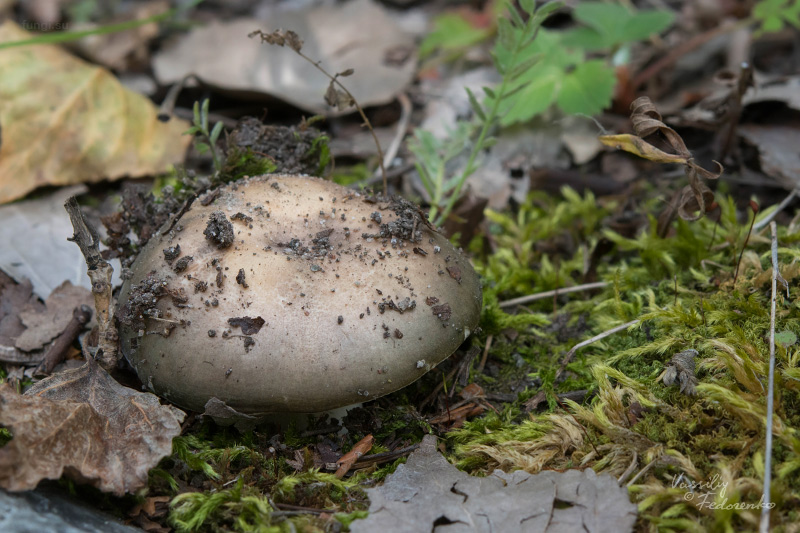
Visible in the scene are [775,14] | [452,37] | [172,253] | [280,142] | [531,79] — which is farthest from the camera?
[452,37]

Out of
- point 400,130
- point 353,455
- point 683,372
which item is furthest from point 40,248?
point 683,372

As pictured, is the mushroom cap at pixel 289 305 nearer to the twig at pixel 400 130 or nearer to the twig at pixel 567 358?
the twig at pixel 567 358

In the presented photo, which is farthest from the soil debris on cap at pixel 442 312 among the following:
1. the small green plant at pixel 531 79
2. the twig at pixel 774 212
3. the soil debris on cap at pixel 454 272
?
the twig at pixel 774 212

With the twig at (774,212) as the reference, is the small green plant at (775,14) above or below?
above

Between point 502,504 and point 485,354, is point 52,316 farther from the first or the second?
point 502,504

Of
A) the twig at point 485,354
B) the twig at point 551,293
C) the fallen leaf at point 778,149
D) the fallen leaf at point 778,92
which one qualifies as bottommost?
the twig at point 485,354

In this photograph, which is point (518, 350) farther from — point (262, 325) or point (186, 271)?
point (186, 271)
